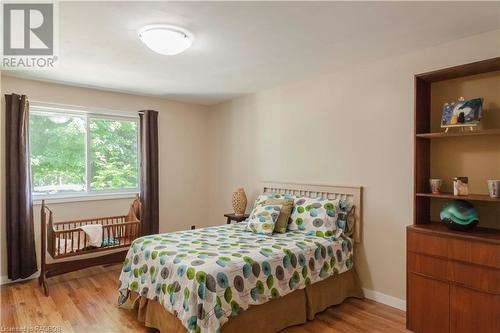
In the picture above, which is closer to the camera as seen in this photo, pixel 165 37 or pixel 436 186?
pixel 165 37

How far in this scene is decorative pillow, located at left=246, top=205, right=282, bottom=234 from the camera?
315cm

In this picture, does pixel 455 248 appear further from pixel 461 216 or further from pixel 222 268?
pixel 222 268

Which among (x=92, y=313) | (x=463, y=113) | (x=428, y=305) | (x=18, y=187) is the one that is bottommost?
(x=92, y=313)

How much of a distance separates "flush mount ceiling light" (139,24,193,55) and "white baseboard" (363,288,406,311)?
2883 millimetres

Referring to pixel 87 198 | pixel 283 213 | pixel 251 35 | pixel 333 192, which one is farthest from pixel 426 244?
pixel 87 198

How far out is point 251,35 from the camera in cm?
239

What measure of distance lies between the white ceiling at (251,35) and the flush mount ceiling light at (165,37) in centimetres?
6

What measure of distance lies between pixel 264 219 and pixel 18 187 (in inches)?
109

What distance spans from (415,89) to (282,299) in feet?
6.71

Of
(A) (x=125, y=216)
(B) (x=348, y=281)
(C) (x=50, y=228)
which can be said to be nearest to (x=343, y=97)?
(B) (x=348, y=281)

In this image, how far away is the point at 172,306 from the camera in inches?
86.3

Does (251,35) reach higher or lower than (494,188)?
higher

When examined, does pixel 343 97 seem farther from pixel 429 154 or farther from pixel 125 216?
pixel 125 216

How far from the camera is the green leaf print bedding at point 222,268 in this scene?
2.05 meters
